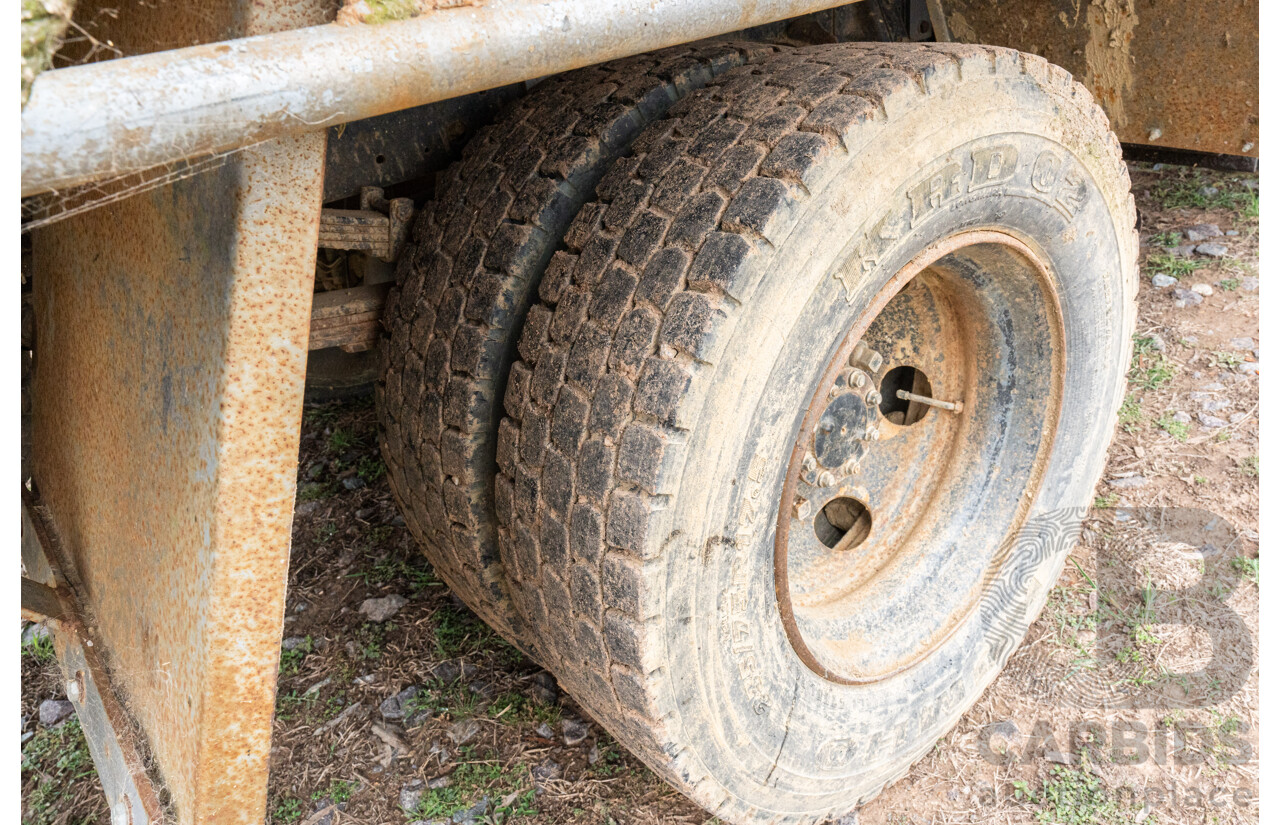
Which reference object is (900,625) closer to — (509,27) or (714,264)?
(714,264)

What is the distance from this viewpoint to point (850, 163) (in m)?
1.36

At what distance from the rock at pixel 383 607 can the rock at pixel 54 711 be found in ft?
2.29

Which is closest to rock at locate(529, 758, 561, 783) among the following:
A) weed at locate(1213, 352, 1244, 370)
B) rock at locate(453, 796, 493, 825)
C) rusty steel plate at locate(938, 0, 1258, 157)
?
rock at locate(453, 796, 493, 825)

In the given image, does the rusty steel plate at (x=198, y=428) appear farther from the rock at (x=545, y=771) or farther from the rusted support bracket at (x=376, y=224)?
the rock at (x=545, y=771)

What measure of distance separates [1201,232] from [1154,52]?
1.74 meters

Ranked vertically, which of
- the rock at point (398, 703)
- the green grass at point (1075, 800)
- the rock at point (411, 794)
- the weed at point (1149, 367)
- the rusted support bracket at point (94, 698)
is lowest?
the rock at point (411, 794)

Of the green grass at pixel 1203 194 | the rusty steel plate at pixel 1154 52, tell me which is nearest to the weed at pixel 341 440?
the rusty steel plate at pixel 1154 52

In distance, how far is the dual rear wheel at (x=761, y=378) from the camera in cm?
135

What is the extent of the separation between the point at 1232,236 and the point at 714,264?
11.5 feet

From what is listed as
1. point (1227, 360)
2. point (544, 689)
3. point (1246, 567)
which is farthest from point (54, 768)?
point (1227, 360)

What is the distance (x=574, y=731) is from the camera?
216 centimetres

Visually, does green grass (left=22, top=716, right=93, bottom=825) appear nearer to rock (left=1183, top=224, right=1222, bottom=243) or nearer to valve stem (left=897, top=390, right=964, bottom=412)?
valve stem (left=897, top=390, right=964, bottom=412)

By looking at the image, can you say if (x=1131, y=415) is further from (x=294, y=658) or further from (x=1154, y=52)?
(x=294, y=658)

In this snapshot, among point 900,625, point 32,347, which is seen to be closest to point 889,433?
point 900,625
